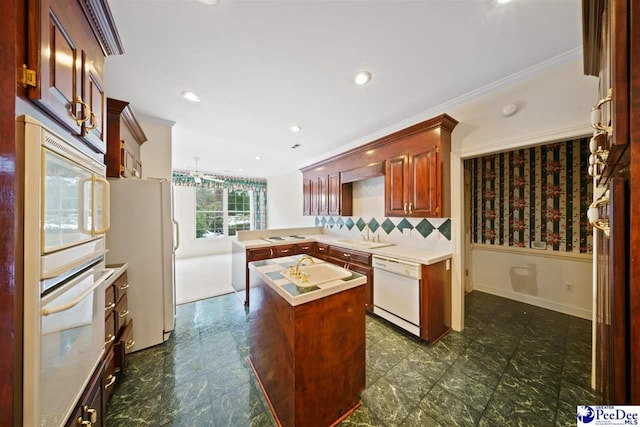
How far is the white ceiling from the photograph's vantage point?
1347mm

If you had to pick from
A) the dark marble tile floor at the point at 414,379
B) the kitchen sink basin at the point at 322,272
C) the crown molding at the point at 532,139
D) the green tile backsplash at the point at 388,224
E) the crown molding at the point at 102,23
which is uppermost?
the crown molding at the point at 102,23

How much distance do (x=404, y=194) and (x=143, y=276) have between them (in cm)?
301

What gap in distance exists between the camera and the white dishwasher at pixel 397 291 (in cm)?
224

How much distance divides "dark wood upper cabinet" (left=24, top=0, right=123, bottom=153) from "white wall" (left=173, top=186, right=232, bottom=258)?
580cm

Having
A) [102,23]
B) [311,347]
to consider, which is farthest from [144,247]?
[311,347]

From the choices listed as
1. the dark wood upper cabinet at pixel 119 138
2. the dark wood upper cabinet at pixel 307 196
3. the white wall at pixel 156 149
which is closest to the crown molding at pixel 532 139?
the dark wood upper cabinet at pixel 307 196

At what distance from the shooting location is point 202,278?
4.46 meters

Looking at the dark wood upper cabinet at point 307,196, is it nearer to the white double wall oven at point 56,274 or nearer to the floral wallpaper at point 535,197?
the floral wallpaper at point 535,197

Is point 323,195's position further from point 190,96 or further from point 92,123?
point 92,123

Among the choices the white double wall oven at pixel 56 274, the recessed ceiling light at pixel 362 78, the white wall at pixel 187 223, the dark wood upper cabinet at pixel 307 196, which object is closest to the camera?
the white double wall oven at pixel 56 274

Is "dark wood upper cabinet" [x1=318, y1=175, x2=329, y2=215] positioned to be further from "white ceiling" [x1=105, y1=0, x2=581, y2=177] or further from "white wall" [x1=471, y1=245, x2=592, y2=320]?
"white wall" [x1=471, y1=245, x2=592, y2=320]

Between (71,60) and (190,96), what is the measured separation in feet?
5.03

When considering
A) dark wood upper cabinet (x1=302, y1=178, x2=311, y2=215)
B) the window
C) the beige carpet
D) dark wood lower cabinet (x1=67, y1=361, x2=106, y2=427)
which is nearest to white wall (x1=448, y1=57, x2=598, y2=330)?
dark wood upper cabinet (x1=302, y1=178, x2=311, y2=215)

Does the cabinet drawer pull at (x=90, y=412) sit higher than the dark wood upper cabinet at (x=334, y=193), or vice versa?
the dark wood upper cabinet at (x=334, y=193)
